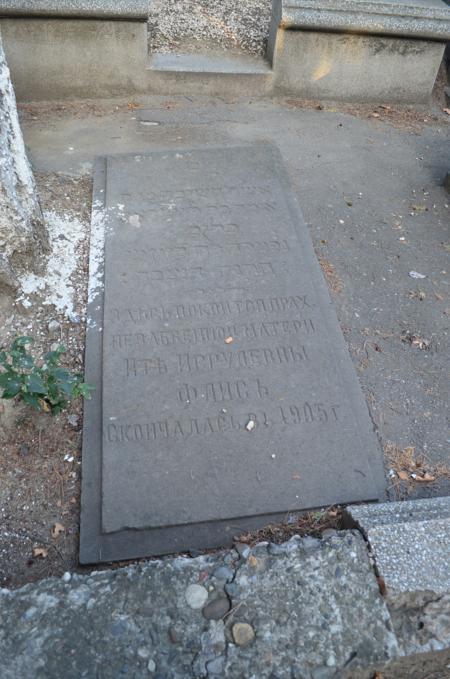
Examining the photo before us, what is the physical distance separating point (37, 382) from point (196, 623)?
46.6 inches

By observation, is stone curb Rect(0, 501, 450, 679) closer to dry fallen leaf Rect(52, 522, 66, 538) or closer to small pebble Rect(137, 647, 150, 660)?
small pebble Rect(137, 647, 150, 660)

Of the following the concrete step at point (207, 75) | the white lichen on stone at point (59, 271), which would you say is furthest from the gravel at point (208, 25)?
the white lichen on stone at point (59, 271)

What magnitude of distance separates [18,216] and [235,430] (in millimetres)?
1685

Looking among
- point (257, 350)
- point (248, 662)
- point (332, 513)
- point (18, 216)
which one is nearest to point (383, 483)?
→ point (332, 513)

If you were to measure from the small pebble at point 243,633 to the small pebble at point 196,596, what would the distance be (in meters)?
0.13

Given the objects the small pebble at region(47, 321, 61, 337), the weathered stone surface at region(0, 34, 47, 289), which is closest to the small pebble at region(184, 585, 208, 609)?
the small pebble at region(47, 321, 61, 337)

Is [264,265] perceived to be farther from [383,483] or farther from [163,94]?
[163,94]

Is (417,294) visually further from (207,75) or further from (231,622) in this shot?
(207,75)

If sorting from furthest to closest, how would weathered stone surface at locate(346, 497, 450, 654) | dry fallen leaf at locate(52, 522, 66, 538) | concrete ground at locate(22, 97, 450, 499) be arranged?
concrete ground at locate(22, 97, 450, 499)
dry fallen leaf at locate(52, 522, 66, 538)
weathered stone surface at locate(346, 497, 450, 654)

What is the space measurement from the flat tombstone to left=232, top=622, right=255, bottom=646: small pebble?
0.60 m

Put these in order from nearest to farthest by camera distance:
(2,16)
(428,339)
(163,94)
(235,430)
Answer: (235,430)
(428,339)
(2,16)
(163,94)

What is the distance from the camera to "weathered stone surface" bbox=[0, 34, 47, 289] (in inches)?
116

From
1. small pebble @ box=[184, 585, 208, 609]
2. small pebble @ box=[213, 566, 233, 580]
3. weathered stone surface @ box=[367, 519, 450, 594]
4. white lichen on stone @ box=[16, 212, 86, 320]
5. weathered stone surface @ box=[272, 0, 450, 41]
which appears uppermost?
weathered stone surface @ box=[272, 0, 450, 41]

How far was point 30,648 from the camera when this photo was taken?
A: 1.66 metres
